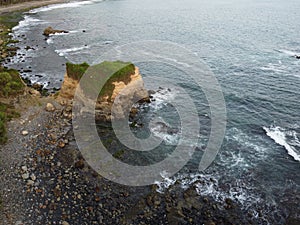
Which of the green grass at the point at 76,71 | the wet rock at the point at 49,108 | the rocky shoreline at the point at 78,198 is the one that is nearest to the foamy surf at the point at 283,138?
the rocky shoreline at the point at 78,198

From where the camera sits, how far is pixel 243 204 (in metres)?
29.0

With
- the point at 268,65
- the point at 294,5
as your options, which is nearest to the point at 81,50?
the point at 268,65

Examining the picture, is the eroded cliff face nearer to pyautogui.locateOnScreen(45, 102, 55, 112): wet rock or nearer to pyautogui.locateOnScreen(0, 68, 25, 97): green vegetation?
pyautogui.locateOnScreen(45, 102, 55, 112): wet rock

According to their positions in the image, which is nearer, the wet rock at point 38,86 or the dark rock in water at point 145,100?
the dark rock in water at point 145,100

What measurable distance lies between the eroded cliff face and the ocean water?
3.68 metres

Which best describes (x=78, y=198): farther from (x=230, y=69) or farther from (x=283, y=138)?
(x=230, y=69)

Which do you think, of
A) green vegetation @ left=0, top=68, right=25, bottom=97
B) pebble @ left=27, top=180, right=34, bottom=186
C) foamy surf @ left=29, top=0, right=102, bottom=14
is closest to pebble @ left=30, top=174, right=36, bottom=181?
pebble @ left=27, top=180, right=34, bottom=186

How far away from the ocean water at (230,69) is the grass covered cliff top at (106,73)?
6657 millimetres

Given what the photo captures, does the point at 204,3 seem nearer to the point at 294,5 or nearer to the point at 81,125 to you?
the point at 294,5

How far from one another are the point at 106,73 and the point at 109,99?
13.5 feet

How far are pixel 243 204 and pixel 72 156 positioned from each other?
19.6m

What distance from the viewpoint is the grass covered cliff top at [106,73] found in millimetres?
41250

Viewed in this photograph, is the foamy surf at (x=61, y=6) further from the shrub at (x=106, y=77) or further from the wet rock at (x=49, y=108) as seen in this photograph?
the shrub at (x=106, y=77)

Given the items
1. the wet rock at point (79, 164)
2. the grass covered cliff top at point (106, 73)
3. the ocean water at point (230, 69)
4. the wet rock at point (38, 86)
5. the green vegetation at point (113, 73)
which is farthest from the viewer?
the wet rock at point (38, 86)
